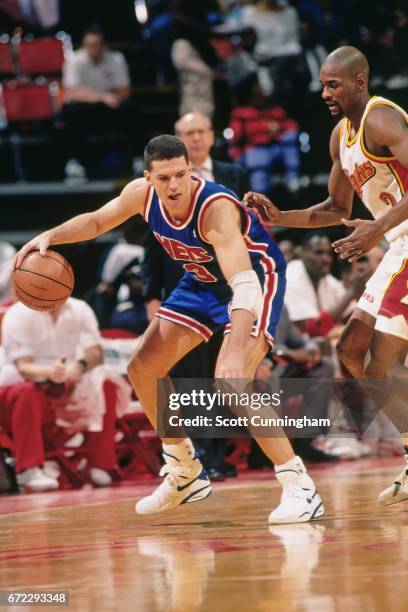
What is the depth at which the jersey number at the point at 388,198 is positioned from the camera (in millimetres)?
5047

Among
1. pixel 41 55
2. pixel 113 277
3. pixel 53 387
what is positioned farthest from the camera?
pixel 41 55

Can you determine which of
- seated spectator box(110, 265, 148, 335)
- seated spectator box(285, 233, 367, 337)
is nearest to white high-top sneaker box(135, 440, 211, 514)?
seated spectator box(110, 265, 148, 335)

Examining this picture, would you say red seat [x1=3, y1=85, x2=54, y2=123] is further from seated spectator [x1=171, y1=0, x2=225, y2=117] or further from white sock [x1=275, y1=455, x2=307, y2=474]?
white sock [x1=275, y1=455, x2=307, y2=474]

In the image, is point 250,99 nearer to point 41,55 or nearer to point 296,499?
point 41,55

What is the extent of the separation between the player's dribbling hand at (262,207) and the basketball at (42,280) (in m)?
0.86

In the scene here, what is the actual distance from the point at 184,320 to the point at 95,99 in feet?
19.2

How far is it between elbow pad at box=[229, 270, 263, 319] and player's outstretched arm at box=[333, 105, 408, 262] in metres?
0.40

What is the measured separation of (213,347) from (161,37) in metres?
5.19

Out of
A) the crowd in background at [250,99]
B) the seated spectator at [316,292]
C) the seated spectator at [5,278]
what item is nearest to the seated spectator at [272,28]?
the crowd in background at [250,99]

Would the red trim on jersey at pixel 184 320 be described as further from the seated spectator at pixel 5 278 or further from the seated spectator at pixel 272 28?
the seated spectator at pixel 272 28

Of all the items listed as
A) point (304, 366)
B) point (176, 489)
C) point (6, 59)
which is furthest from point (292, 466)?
point (6, 59)

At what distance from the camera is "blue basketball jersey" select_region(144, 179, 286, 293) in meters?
4.75

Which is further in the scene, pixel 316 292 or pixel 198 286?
pixel 316 292

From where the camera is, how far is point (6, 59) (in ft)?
37.1
